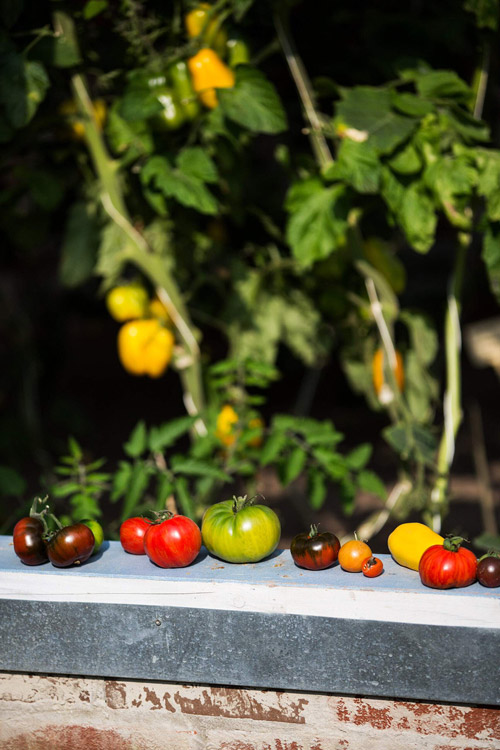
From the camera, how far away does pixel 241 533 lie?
4.30 ft

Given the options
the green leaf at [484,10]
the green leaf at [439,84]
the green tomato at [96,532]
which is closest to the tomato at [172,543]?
the green tomato at [96,532]

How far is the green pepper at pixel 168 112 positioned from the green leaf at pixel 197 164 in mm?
65

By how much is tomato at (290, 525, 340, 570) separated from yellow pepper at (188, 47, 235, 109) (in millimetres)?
1076

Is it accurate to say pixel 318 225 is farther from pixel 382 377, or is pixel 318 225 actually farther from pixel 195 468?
pixel 195 468

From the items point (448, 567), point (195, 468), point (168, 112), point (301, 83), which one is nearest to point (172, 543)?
point (448, 567)

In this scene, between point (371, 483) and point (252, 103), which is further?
point (371, 483)

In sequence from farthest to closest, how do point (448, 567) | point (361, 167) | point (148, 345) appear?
point (148, 345)
point (361, 167)
point (448, 567)

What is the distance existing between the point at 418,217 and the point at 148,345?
2.67 feet

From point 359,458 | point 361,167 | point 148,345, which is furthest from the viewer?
point 148,345

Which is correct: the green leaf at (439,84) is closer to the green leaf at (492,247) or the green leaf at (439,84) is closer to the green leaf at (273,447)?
the green leaf at (492,247)

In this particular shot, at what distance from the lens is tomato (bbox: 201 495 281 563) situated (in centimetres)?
131

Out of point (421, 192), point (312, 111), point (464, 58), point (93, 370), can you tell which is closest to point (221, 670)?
point (421, 192)

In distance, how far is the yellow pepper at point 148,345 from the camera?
2.24m

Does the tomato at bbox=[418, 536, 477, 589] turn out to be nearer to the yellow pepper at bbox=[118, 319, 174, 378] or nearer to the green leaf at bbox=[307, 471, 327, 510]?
the green leaf at bbox=[307, 471, 327, 510]
